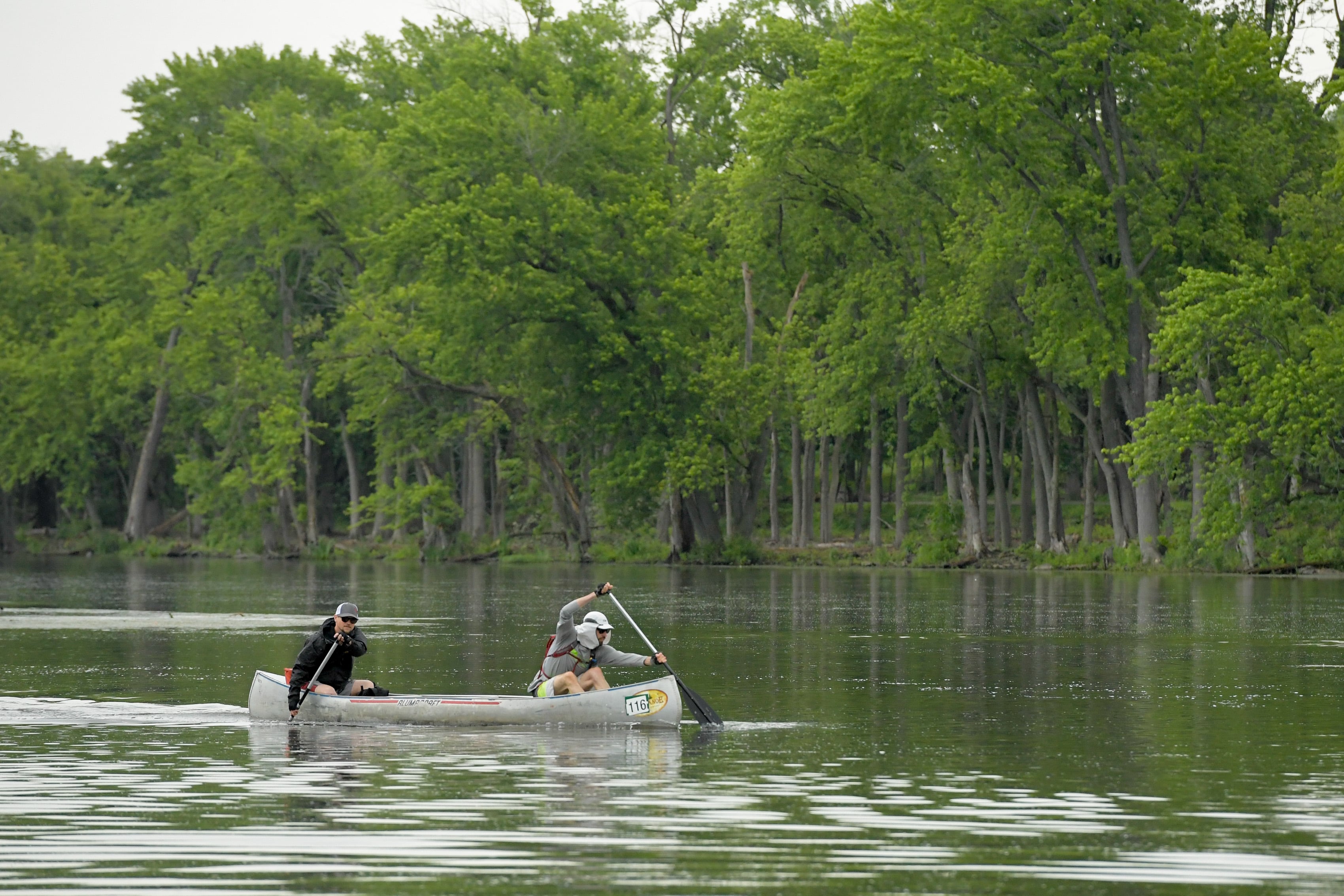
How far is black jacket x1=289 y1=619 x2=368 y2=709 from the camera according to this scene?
21.7 m

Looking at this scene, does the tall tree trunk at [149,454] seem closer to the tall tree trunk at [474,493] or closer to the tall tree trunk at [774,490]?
the tall tree trunk at [474,493]

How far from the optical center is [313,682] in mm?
21812

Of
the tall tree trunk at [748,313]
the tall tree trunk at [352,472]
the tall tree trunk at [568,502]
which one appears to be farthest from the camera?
the tall tree trunk at [352,472]

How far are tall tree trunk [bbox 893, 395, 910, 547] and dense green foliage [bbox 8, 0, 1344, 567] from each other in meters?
0.25

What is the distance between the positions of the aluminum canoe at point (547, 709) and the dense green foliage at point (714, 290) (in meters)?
33.1

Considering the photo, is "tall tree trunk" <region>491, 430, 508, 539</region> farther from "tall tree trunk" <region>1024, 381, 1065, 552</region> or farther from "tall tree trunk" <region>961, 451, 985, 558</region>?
"tall tree trunk" <region>1024, 381, 1065, 552</region>

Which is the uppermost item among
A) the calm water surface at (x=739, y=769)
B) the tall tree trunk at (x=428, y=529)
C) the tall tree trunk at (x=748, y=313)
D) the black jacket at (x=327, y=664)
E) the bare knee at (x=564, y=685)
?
the tall tree trunk at (x=748, y=313)

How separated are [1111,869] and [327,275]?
7561cm

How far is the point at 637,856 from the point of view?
41.4 feet

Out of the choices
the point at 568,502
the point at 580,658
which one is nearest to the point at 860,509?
the point at 568,502

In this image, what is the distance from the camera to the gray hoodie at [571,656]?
21500 millimetres

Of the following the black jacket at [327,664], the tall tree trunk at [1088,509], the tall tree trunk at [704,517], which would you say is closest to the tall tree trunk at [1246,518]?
the tall tree trunk at [1088,509]

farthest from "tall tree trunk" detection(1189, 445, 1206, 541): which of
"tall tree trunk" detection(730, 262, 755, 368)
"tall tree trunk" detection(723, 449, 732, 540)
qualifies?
"tall tree trunk" detection(730, 262, 755, 368)

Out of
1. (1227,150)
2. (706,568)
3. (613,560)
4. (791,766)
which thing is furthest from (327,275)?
(791,766)
